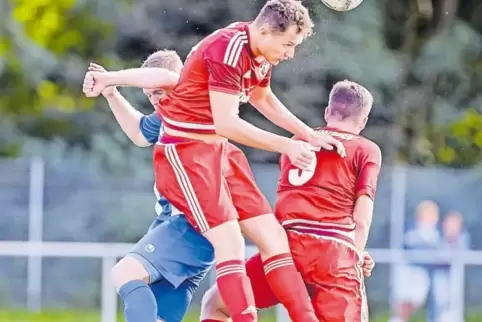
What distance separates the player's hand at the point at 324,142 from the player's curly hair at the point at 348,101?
0.70 ft

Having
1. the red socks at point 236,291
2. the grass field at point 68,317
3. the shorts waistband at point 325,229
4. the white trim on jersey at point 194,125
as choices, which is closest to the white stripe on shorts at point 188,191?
the white trim on jersey at point 194,125

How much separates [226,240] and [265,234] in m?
0.27

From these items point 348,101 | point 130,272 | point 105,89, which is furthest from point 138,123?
point 348,101

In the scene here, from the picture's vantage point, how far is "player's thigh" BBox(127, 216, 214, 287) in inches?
223

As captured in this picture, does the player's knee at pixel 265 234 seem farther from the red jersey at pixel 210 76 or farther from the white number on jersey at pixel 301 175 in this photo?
the red jersey at pixel 210 76

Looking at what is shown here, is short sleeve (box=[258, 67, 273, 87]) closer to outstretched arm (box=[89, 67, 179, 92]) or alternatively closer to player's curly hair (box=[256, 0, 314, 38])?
player's curly hair (box=[256, 0, 314, 38])

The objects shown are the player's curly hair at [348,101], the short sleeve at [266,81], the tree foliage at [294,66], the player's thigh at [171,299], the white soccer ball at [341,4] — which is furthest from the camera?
the tree foliage at [294,66]

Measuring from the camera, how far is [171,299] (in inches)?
240

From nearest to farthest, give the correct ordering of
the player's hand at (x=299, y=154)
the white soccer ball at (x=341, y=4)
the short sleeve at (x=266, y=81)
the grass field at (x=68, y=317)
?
the player's hand at (x=299, y=154), the short sleeve at (x=266, y=81), the white soccer ball at (x=341, y=4), the grass field at (x=68, y=317)

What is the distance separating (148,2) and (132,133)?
1094cm

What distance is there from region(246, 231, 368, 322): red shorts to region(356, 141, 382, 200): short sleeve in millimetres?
281

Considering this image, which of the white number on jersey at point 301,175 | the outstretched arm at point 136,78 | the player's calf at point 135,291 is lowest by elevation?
the player's calf at point 135,291

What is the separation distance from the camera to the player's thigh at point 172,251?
5.65m

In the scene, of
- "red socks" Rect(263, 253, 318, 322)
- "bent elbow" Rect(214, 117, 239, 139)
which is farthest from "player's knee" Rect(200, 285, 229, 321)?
"bent elbow" Rect(214, 117, 239, 139)
